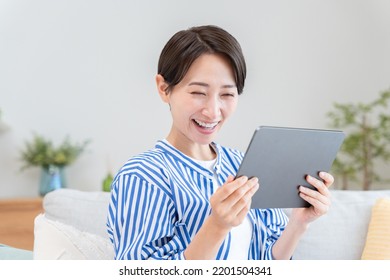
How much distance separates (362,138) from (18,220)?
2141 mm

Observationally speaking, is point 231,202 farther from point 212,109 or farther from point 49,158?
point 49,158

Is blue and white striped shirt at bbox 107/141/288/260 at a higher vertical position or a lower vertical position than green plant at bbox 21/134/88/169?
lower

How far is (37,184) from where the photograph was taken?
4.03 m

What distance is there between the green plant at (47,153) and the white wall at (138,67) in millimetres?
58

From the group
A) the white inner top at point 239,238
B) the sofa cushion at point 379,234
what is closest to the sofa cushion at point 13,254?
the white inner top at point 239,238

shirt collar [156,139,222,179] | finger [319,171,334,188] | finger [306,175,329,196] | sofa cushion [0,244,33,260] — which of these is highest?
shirt collar [156,139,222,179]

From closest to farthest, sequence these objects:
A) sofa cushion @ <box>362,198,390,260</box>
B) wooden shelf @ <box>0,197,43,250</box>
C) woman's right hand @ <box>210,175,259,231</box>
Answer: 1. woman's right hand @ <box>210,175,259,231</box>
2. sofa cushion @ <box>362,198,390,260</box>
3. wooden shelf @ <box>0,197,43,250</box>

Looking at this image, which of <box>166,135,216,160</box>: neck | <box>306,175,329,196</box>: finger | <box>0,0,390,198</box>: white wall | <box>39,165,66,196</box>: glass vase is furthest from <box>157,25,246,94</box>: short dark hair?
<box>0,0,390,198</box>: white wall

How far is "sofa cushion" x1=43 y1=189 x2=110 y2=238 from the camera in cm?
188

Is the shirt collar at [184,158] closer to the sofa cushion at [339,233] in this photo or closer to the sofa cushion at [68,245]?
the sofa cushion at [68,245]

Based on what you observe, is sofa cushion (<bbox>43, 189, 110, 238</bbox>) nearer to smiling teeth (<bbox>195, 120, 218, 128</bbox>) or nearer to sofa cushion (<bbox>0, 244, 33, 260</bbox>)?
sofa cushion (<bbox>0, 244, 33, 260</bbox>)

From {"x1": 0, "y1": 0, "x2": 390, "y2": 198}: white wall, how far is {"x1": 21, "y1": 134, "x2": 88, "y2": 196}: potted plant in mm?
63

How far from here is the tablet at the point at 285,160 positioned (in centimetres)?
119
